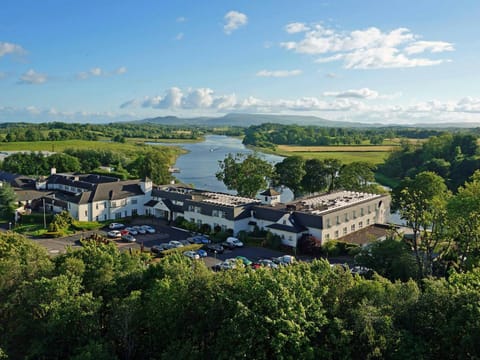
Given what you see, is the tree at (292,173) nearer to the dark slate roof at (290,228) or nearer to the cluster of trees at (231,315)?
the dark slate roof at (290,228)

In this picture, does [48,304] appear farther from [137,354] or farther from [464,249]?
[464,249]

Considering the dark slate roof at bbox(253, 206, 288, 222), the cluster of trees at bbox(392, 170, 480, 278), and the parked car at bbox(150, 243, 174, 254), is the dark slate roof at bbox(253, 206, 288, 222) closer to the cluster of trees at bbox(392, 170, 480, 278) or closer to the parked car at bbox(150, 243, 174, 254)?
the parked car at bbox(150, 243, 174, 254)

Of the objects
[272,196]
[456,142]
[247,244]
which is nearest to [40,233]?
[247,244]

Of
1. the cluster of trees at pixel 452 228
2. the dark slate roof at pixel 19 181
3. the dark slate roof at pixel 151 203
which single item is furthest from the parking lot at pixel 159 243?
the dark slate roof at pixel 19 181

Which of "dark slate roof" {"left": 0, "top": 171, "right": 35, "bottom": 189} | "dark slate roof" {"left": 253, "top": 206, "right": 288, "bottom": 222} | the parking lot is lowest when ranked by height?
the parking lot

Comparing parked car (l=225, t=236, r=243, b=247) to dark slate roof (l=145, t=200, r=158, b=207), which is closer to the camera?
parked car (l=225, t=236, r=243, b=247)

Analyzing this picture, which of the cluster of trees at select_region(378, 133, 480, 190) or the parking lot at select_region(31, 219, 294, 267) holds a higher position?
the cluster of trees at select_region(378, 133, 480, 190)

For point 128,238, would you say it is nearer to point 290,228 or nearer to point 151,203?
point 151,203

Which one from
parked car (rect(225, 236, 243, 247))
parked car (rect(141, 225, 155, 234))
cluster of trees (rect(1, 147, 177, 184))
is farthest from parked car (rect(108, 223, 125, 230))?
cluster of trees (rect(1, 147, 177, 184))
